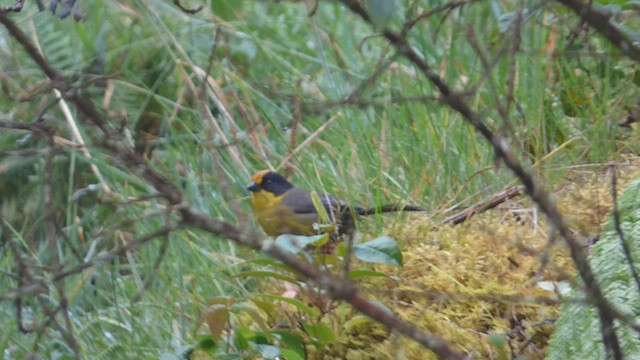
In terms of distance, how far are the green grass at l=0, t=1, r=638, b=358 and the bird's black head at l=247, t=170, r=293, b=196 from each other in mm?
59

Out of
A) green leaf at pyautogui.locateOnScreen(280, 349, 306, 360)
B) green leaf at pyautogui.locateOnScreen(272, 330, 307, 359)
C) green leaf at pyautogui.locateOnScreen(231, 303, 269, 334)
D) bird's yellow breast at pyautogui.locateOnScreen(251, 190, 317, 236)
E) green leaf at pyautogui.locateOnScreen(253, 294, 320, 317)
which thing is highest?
green leaf at pyautogui.locateOnScreen(253, 294, 320, 317)

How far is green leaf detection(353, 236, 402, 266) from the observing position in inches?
85.8

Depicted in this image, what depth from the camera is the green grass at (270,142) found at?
3039 millimetres

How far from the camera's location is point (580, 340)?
1.72 meters

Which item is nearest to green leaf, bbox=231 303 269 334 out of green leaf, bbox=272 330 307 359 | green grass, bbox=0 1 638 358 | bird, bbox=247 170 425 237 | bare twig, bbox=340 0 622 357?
green leaf, bbox=272 330 307 359

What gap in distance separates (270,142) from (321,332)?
205 centimetres

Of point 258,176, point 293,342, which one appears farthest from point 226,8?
point 258,176

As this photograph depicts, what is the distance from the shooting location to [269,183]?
4.05m

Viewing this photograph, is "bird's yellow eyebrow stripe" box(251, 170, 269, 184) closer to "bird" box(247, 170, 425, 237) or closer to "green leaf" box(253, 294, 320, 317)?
"bird" box(247, 170, 425, 237)

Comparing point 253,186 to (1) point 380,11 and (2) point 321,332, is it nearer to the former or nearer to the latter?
(2) point 321,332

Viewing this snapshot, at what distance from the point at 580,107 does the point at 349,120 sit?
30.6 inches

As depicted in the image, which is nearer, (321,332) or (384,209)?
(321,332)

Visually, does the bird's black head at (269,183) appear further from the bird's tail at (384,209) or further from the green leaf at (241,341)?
the green leaf at (241,341)

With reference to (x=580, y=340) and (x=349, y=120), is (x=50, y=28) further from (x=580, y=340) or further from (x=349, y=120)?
(x=580, y=340)
